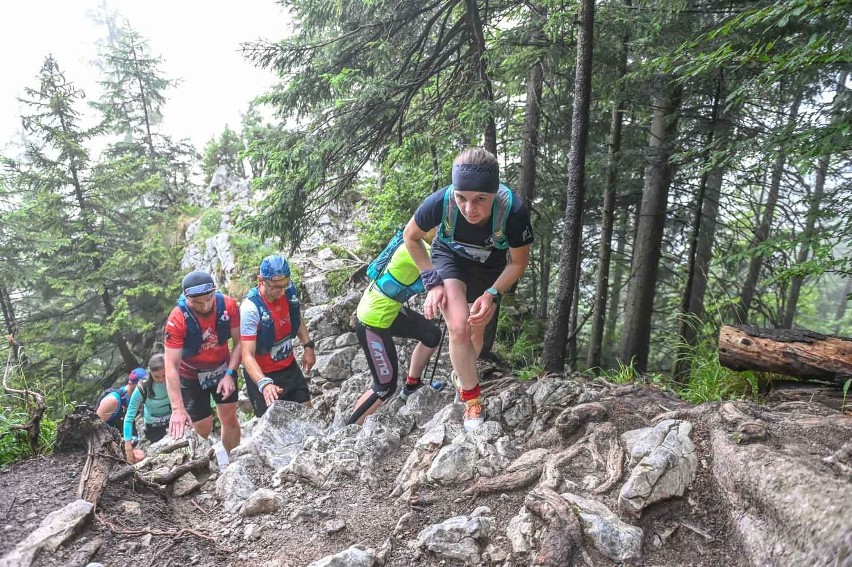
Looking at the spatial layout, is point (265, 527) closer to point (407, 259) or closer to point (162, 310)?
point (407, 259)

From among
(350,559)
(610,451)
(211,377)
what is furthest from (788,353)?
(211,377)

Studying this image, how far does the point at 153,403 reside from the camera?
7.84 m

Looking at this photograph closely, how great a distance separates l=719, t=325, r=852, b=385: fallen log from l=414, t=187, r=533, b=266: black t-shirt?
6.88 ft

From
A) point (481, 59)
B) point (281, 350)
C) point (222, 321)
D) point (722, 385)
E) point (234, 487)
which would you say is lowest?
point (234, 487)

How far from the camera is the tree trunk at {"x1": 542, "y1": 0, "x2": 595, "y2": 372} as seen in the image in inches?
179

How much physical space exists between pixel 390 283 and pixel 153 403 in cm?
585

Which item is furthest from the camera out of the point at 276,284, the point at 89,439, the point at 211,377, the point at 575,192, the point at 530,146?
the point at 530,146

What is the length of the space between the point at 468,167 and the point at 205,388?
489 centimetres

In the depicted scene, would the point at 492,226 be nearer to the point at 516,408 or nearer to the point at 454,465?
the point at 516,408

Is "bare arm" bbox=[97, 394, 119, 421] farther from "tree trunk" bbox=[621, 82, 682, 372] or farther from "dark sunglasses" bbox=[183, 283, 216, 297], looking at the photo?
"tree trunk" bbox=[621, 82, 682, 372]

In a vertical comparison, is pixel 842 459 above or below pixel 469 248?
below

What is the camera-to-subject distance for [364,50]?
6922mm

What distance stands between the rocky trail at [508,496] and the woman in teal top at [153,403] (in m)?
3.88

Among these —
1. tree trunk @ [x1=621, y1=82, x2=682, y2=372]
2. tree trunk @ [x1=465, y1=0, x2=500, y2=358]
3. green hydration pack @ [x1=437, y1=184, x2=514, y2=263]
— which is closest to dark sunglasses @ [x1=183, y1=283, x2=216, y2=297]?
green hydration pack @ [x1=437, y1=184, x2=514, y2=263]
